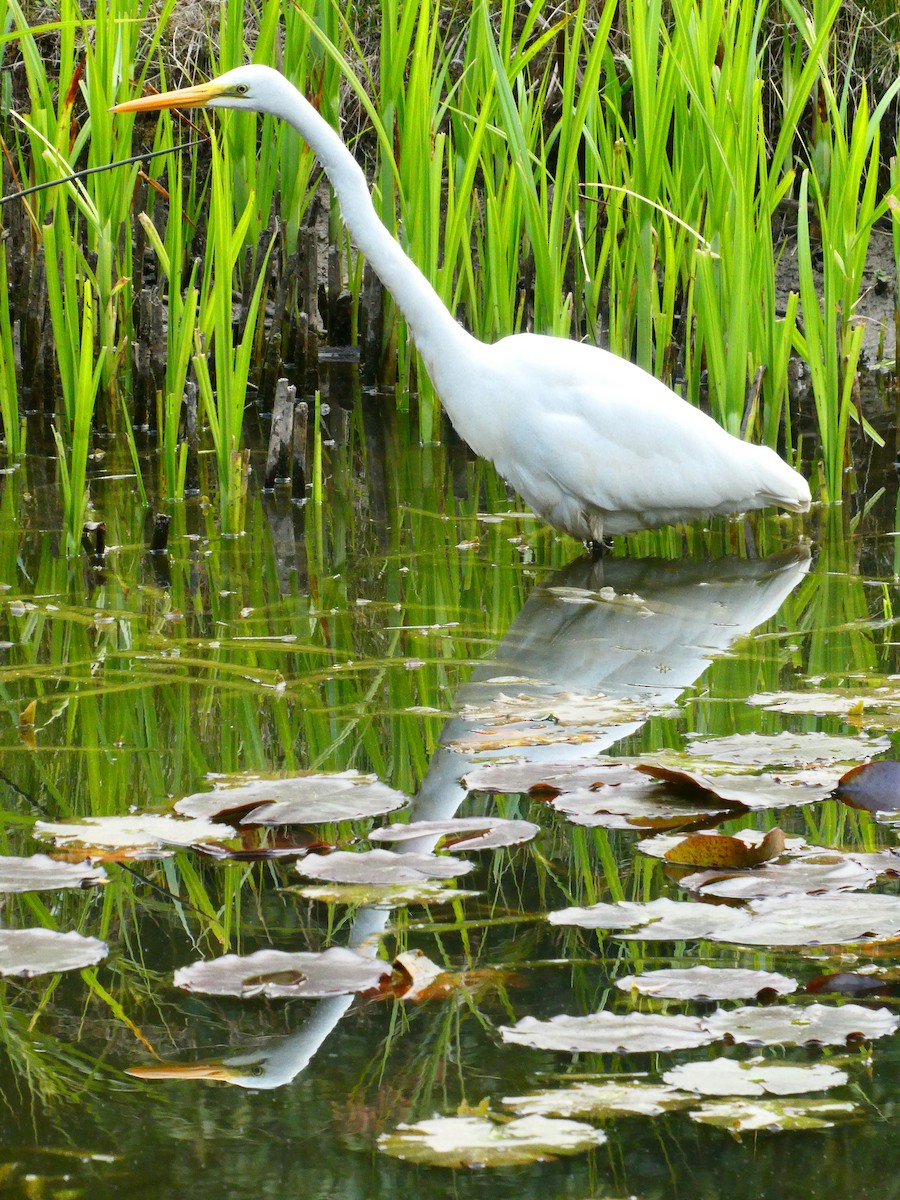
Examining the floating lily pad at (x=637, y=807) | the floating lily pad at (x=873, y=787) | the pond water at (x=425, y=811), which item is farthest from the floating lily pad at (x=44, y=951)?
the floating lily pad at (x=873, y=787)

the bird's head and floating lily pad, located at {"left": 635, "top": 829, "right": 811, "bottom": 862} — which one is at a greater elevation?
the bird's head

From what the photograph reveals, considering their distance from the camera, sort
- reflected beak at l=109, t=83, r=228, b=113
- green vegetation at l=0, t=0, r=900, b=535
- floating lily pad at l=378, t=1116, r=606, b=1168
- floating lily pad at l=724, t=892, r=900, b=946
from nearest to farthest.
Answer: floating lily pad at l=378, t=1116, r=606, b=1168
floating lily pad at l=724, t=892, r=900, b=946
reflected beak at l=109, t=83, r=228, b=113
green vegetation at l=0, t=0, r=900, b=535

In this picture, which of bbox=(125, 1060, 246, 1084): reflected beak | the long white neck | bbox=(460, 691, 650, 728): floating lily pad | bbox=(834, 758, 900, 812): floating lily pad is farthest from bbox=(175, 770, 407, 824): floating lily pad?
the long white neck

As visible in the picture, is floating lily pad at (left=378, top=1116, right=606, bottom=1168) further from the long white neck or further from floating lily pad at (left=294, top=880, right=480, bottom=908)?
the long white neck

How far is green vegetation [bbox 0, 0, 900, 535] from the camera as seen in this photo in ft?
14.6

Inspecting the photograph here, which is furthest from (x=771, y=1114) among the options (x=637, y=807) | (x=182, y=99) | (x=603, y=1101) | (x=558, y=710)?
(x=182, y=99)

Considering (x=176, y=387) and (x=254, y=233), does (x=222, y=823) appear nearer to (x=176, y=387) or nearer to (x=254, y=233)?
(x=176, y=387)

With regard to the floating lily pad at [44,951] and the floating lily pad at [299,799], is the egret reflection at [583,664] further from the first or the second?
the floating lily pad at [44,951]

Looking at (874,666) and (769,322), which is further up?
(769,322)

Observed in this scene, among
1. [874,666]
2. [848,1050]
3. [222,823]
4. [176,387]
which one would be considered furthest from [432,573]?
[848,1050]

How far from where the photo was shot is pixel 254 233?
6066mm

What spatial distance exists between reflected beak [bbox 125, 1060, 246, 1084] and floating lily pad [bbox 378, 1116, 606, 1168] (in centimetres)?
22

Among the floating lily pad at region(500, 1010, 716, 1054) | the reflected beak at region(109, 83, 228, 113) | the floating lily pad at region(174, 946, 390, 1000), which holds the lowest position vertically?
the floating lily pad at region(500, 1010, 716, 1054)

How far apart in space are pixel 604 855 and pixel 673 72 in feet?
10.7
